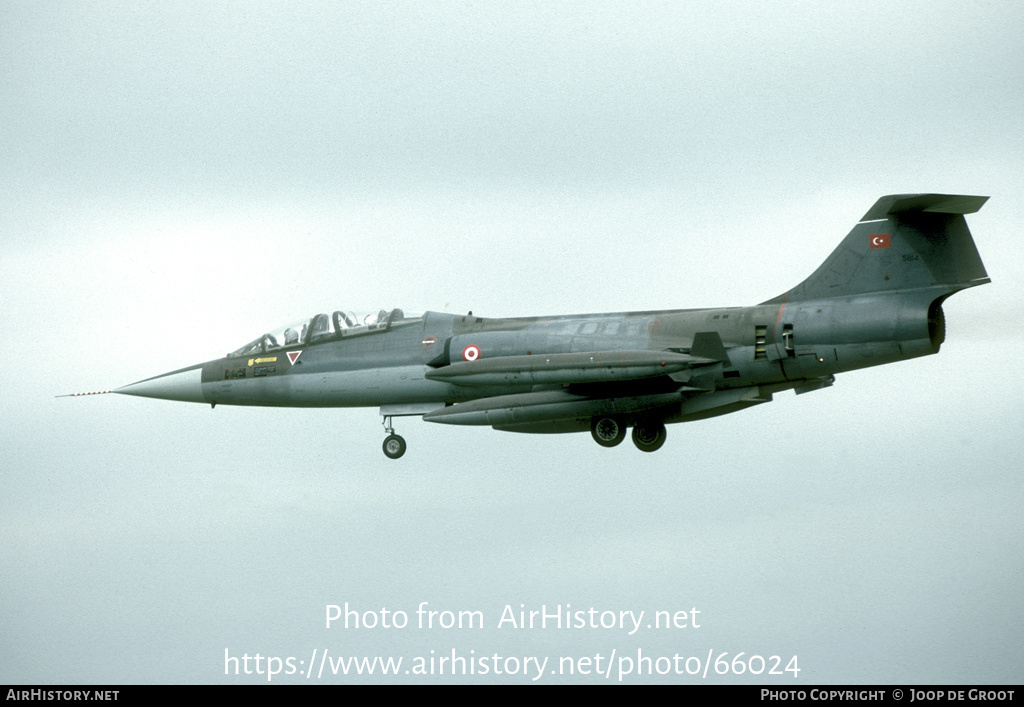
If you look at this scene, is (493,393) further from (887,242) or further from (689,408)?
(887,242)

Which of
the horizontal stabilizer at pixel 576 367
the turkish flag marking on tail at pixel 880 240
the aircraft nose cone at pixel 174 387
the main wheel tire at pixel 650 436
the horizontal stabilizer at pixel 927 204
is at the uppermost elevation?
the horizontal stabilizer at pixel 927 204

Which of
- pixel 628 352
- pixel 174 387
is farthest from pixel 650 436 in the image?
pixel 174 387

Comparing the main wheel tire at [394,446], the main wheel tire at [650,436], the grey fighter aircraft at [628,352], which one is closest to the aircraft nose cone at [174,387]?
the grey fighter aircraft at [628,352]

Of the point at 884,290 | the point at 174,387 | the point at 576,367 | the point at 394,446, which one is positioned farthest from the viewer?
the point at 174,387

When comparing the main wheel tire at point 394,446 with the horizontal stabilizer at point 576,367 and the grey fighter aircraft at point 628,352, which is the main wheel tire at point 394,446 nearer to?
the grey fighter aircraft at point 628,352

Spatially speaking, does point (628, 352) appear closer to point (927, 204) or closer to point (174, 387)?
point (927, 204)

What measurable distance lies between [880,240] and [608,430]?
670 centimetres

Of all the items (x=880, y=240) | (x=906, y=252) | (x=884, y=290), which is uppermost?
(x=880, y=240)

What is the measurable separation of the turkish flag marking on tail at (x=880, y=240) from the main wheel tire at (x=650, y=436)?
5883mm

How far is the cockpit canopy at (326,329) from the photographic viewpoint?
118 ft

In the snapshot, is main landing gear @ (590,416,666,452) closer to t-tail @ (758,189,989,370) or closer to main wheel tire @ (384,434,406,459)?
t-tail @ (758,189,989,370)

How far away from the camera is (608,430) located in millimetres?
34375

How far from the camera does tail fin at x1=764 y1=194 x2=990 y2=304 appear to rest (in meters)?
30.9

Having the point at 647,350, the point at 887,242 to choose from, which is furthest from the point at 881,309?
the point at 647,350
